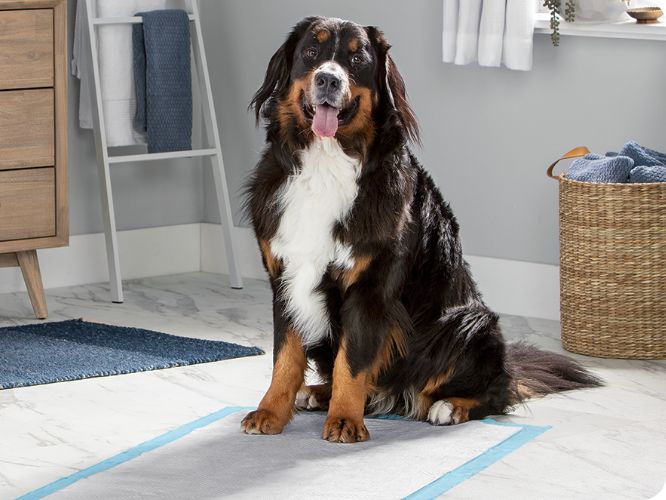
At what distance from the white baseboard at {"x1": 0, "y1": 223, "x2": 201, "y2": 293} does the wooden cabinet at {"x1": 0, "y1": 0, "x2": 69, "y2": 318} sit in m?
0.50

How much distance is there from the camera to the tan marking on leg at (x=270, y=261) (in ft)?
8.64

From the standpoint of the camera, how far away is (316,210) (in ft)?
8.42

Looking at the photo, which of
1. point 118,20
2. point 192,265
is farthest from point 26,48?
point 192,265

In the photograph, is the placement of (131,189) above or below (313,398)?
above

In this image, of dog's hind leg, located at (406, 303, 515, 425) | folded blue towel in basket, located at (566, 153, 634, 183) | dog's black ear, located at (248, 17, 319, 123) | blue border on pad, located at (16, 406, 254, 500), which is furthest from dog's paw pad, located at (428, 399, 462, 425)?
folded blue towel in basket, located at (566, 153, 634, 183)

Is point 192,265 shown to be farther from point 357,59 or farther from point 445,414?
point 357,59

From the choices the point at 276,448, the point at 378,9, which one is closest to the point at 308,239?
the point at 276,448

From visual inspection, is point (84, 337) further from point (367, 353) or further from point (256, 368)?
point (367, 353)

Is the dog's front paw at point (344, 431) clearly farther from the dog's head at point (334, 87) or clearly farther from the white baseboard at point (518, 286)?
the white baseboard at point (518, 286)

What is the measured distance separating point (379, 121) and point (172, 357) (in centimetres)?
112

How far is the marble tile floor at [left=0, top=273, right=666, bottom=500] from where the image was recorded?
2.39 metres

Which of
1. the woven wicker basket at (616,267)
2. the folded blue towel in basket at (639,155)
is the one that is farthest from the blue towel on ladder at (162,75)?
the folded blue towel in basket at (639,155)

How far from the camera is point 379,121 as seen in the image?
257 cm

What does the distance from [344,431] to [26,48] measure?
1778 mm
